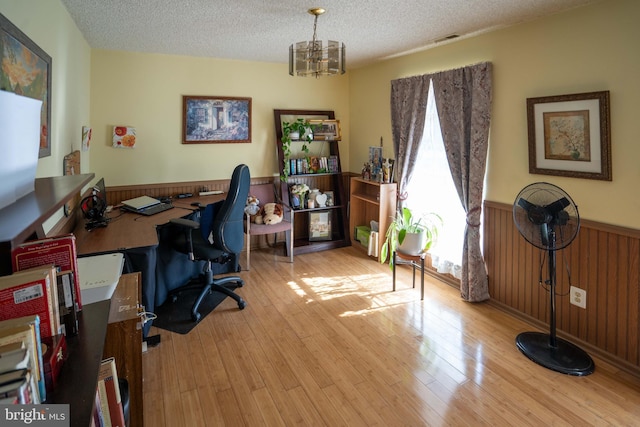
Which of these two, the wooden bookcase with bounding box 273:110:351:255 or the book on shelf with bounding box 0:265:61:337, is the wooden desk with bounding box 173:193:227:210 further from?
the book on shelf with bounding box 0:265:61:337

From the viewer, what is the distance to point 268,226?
418 cm

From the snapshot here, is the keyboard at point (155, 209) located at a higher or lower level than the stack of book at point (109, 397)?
higher

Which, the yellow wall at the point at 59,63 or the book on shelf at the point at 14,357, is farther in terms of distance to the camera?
the yellow wall at the point at 59,63

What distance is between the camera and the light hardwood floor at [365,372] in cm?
196

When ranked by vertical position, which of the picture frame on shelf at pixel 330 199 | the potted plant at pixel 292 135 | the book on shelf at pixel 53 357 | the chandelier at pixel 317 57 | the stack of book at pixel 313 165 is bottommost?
the book on shelf at pixel 53 357

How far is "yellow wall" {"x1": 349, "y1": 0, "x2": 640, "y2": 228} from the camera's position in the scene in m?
2.25

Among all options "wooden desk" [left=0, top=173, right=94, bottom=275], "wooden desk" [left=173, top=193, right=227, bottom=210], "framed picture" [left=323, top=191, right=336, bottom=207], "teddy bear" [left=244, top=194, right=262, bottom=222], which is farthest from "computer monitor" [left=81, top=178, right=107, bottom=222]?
"framed picture" [left=323, top=191, right=336, bottom=207]

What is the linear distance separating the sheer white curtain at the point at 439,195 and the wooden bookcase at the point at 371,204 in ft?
1.16

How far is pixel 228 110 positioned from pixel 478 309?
10.9 ft

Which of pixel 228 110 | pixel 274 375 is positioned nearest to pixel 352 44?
pixel 228 110

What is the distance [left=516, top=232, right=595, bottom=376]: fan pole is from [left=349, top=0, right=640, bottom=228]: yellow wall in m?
0.46

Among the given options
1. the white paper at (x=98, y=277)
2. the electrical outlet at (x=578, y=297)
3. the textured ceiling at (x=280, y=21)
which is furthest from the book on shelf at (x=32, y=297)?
the electrical outlet at (x=578, y=297)

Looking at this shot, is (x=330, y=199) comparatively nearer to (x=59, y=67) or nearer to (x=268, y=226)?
(x=268, y=226)

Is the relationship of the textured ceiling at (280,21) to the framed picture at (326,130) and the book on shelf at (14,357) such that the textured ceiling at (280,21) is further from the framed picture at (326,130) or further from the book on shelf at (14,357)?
the book on shelf at (14,357)
